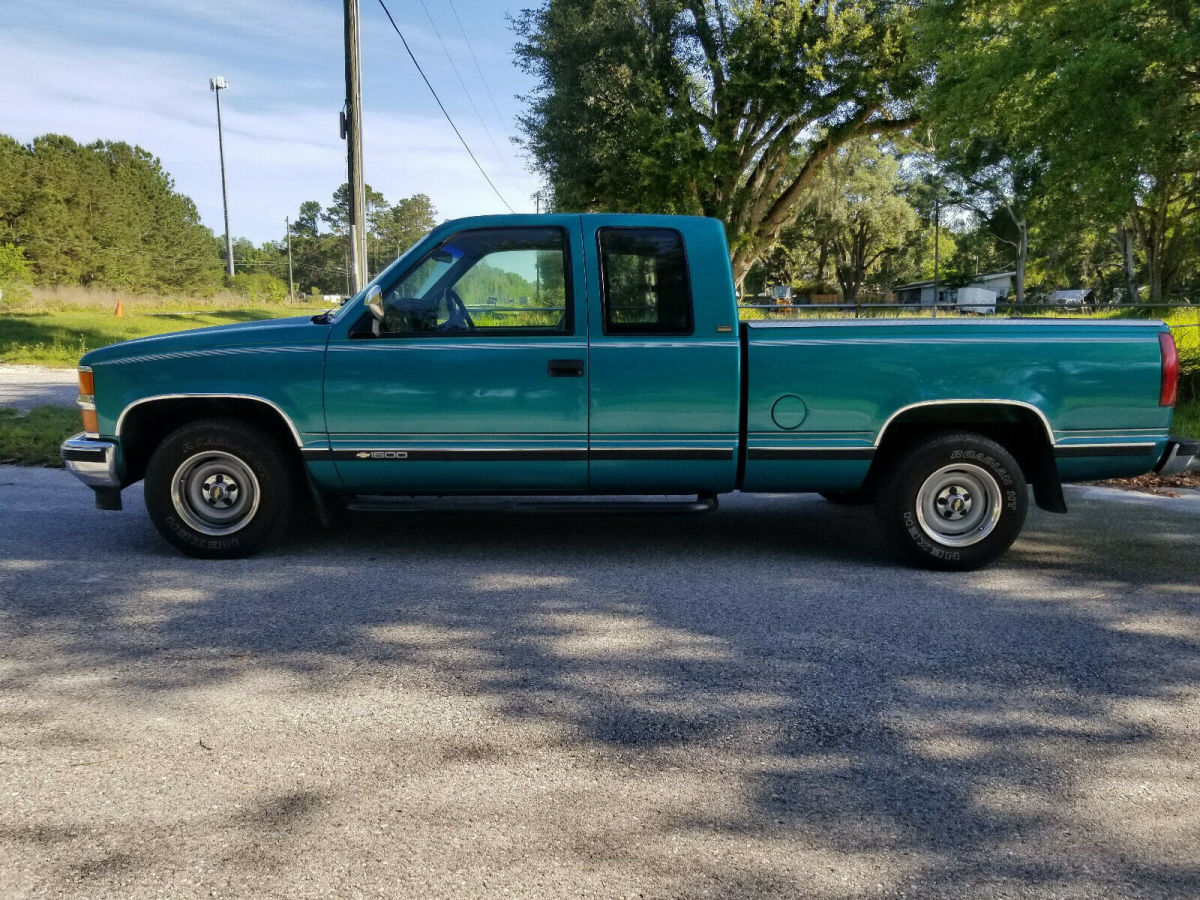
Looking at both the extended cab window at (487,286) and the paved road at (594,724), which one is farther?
the extended cab window at (487,286)

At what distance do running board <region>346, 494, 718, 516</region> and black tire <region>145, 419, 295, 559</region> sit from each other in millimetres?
470

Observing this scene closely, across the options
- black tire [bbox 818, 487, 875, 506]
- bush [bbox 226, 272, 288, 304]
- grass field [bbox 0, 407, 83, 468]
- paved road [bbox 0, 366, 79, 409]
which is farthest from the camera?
bush [bbox 226, 272, 288, 304]

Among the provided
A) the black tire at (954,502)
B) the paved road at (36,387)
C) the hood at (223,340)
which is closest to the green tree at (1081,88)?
the black tire at (954,502)

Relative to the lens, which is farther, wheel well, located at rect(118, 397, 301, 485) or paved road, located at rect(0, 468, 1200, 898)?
wheel well, located at rect(118, 397, 301, 485)

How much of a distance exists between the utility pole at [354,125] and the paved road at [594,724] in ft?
33.0

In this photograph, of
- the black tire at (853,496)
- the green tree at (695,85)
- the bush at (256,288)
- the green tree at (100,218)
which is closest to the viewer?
the black tire at (853,496)

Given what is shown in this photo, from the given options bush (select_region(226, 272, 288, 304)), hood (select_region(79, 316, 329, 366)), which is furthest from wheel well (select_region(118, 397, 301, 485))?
bush (select_region(226, 272, 288, 304))

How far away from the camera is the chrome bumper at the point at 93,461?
5.44 meters

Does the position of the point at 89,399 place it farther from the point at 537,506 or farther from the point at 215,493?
the point at 537,506

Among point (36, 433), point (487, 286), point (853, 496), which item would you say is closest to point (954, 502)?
point (853, 496)

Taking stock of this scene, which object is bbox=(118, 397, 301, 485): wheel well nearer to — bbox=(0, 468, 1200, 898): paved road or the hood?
the hood

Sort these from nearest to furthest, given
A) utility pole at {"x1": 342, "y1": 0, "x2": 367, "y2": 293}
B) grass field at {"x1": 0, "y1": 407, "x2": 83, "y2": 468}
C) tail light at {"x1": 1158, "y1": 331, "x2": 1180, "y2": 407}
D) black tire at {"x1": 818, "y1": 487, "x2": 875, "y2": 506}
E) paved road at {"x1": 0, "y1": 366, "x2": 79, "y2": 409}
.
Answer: tail light at {"x1": 1158, "y1": 331, "x2": 1180, "y2": 407}
black tire at {"x1": 818, "y1": 487, "x2": 875, "y2": 506}
grass field at {"x1": 0, "y1": 407, "x2": 83, "y2": 468}
paved road at {"x1": 0, "y1": 366, "x2": 79, "y2": 409}
utility pole at {"x1": 342, "y1": 0, "x2": 367, "y2": 293}

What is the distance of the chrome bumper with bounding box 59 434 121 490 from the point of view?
5438mm

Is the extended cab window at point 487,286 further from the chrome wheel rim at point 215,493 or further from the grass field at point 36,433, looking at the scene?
the grass field at point 36,433
